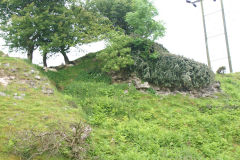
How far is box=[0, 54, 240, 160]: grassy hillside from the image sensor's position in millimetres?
7082

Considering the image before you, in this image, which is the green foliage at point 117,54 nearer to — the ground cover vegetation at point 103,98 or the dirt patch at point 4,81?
the ground cover vegetation at point 103,98

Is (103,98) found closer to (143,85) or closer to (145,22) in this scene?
(143,85)

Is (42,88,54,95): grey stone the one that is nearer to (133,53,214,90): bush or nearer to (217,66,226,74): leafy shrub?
(133,53,214,90): bush

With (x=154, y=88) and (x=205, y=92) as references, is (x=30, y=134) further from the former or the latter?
(x=205, y=92)

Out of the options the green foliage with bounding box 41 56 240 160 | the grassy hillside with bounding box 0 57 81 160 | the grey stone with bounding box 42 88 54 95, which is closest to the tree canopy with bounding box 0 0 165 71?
the green foliage with bounding box 41 56 240 160

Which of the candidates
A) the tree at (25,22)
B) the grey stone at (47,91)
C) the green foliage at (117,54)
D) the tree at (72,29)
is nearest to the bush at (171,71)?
the green foliage at (117,54)

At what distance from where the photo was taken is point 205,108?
11438mm

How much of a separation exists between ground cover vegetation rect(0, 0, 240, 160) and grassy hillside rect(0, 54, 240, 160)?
40mm

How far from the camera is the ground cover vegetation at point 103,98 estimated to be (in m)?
6.60

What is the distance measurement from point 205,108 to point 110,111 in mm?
5265

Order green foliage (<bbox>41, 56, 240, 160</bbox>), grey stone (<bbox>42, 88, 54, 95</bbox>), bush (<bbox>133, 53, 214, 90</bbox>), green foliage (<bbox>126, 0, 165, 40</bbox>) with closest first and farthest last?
green foliage (<bbox>41, 56, 240, 160</bbox>) → grey stone (<bbox>42, 88, 54, 95</bbox>) → bush (<bbox>133, 53, 214, 90</bbox>) → green foliage (<bbox>126, 0, 165, 40</bbox>)

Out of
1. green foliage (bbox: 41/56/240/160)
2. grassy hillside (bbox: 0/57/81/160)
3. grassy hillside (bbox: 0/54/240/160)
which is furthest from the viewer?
green foliage (bbox: 41/56/240/160)

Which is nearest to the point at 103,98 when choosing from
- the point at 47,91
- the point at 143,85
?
the point at 47,91

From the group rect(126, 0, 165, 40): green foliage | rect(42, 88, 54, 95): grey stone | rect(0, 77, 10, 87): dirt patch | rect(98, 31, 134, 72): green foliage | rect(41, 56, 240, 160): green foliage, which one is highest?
rect(126, 0, 165, 40): green foliage
